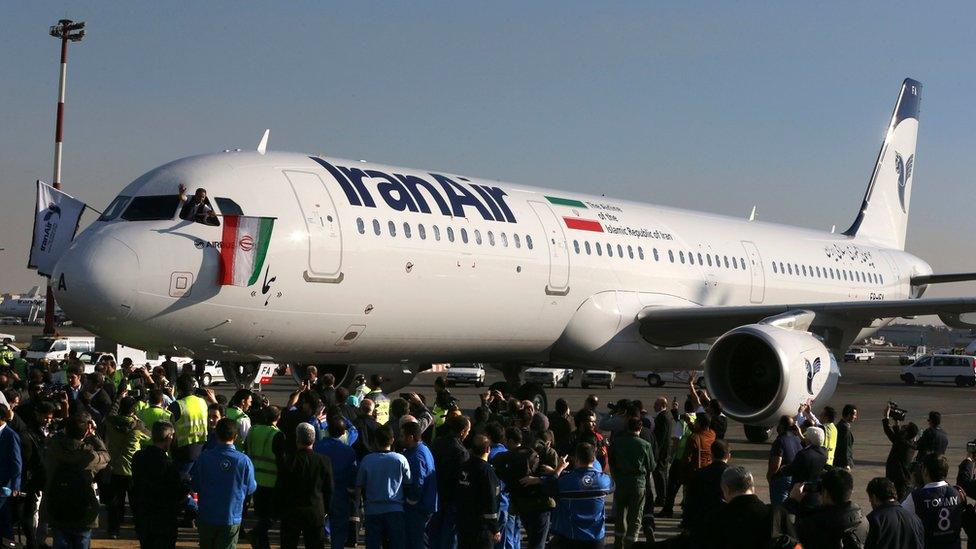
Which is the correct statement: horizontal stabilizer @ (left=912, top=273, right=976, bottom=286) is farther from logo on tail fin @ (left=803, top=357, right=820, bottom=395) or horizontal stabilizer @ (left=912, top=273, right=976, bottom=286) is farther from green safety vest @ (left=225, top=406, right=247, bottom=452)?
green safety vest @ (left=225, top=406, right=247, bottom=452)

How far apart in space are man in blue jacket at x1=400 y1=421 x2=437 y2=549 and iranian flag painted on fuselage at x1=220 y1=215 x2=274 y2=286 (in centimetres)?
598

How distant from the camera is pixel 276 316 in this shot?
1441 cm

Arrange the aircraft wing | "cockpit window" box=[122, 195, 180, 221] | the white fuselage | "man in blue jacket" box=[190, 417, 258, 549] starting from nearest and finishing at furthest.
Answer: "man in blue jacket" box=[190, 417, 258, 549] < the white fuselage < "cockpit window" box=[122, 195, 180, 221] < the aircraft wing

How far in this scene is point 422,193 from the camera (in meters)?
16.8

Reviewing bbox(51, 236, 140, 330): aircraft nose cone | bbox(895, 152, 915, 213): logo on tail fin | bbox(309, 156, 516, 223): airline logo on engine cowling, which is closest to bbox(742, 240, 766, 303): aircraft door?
bbox(309, 156, 516, 223): airline logo on engine cowling

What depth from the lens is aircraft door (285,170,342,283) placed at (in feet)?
48.1

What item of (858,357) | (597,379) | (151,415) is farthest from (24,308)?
(151,415)

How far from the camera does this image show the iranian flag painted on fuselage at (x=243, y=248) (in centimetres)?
1393

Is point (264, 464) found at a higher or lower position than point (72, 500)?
higher

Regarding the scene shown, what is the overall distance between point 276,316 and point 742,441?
33.0ft

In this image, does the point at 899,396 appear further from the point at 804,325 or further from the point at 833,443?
the point at 833,443

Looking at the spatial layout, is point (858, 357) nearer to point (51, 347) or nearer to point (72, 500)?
point (51, 347)

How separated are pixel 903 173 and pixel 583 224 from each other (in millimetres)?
16343

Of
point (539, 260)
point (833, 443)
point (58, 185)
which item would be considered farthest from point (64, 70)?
point (833, 443)
